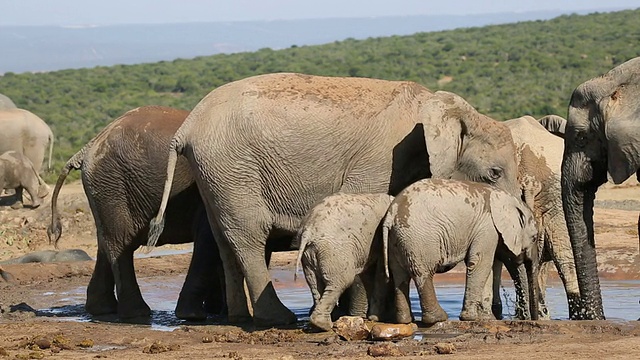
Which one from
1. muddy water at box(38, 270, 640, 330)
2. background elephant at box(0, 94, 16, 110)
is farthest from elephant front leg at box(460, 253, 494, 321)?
background elephant at box(0, 94, 16, 110)

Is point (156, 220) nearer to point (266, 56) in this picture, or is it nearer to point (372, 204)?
point (372, 204)

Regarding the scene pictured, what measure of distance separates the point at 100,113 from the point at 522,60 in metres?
18.4

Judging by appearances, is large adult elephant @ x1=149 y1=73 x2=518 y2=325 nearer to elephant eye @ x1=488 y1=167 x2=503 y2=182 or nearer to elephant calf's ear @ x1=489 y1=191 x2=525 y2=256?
elephant eye @ x1=488 y1=167 x2=503 y2=182

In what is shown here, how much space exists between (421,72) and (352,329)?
45943 mm

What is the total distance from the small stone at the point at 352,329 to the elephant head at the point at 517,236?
4.12ft

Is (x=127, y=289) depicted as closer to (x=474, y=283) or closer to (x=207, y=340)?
(x=207, y=340)

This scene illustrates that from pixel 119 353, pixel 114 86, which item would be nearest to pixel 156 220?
pixel 119 353

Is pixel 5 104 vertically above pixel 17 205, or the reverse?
pixel 5 104

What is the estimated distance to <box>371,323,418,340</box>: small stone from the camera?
27.6ft

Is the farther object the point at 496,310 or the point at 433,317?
the point at 496,310

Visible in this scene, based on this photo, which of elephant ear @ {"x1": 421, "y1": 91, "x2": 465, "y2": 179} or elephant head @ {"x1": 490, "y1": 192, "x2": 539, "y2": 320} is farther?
elephant ear @ {"x1": 421, "y1": 91, "x2": 465, "y2": 179}

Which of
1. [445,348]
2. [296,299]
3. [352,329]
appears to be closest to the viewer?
[445,348]

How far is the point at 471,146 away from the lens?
9.62 m

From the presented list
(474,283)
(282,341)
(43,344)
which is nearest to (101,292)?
(43,344)
